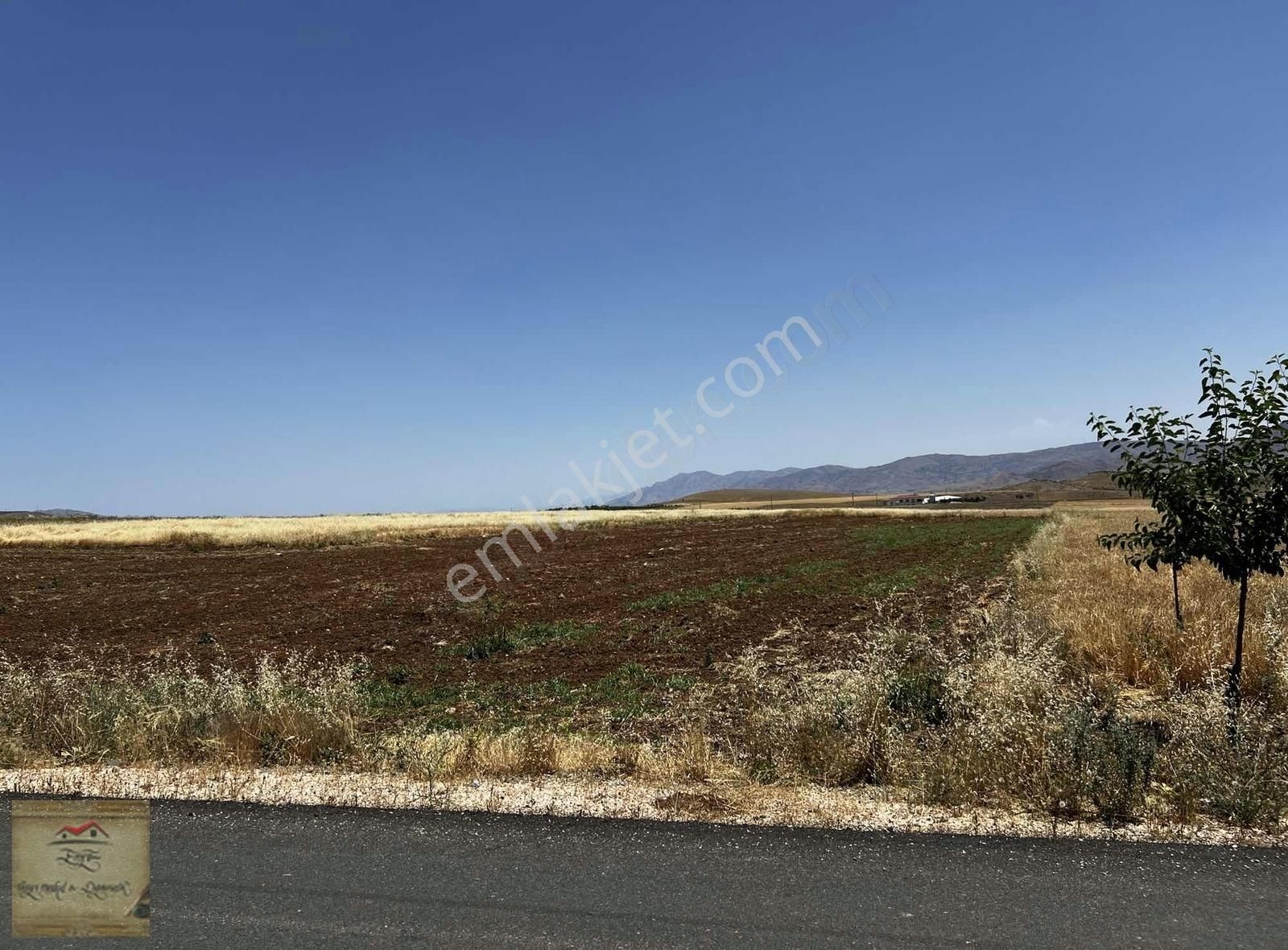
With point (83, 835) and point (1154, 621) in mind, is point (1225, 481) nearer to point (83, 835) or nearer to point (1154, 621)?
point (1154, 621)

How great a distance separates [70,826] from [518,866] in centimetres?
360

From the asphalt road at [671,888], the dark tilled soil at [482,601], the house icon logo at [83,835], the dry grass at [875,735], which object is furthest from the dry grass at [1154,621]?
the house icon logo at [83,835]

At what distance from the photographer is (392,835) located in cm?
554

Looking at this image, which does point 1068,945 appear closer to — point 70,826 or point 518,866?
point 518,866

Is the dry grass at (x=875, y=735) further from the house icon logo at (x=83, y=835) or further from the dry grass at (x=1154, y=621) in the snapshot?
the house icon logo at (x=83, y=835)

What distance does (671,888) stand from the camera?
4.70 m

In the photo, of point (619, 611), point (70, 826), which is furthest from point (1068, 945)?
point (619, 611)

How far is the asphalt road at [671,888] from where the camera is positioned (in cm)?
417

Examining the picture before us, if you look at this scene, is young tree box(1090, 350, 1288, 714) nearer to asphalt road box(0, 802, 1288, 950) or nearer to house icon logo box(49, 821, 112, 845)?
asphalt road box(0, 802, 1288, 950)

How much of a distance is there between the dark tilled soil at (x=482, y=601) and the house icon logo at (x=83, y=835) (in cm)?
810

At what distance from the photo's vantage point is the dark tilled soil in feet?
53.4

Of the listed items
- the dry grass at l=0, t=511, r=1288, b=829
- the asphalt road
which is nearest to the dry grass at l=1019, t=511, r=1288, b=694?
the dry grass at l=0, t=511, r=1288, b=829

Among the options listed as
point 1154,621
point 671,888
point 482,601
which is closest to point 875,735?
point 671,888

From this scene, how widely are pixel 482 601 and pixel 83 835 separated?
1838cm
